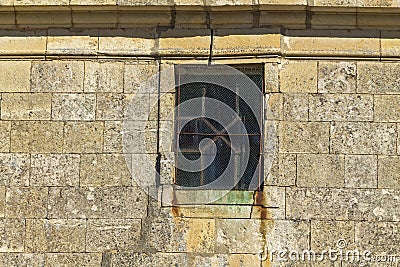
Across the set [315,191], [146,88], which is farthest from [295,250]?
[146,88]

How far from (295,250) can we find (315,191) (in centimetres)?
48

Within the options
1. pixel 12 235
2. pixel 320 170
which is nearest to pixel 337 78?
pixel 320 170

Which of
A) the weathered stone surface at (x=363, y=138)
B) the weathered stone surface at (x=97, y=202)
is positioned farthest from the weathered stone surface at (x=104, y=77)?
the weathered stone surface at (x=363, y=138)

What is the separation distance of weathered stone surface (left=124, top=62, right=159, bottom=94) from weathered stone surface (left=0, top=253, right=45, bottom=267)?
4.81ft

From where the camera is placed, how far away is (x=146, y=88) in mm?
8055

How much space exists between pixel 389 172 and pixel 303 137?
2.33ft

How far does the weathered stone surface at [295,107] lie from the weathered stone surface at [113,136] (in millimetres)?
1297

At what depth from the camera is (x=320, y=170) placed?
25.8ft

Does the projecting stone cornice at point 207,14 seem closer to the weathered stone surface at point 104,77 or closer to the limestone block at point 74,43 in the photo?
the limestone block at point 74,43

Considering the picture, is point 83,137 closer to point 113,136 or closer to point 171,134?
point 113,136

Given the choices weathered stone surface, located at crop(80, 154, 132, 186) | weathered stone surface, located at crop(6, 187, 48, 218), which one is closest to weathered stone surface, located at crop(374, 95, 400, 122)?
weathered stone surface, located at crop(80, 154, 132, 186)

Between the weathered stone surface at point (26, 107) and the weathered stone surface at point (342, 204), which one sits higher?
the weathered stone surface at point (26, 107)

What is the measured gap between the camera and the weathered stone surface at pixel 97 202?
7.89 m

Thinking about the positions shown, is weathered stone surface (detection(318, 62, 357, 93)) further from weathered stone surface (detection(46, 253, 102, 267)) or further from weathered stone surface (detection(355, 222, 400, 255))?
weathered stone surface (detection(46, 253, 102, 267))
